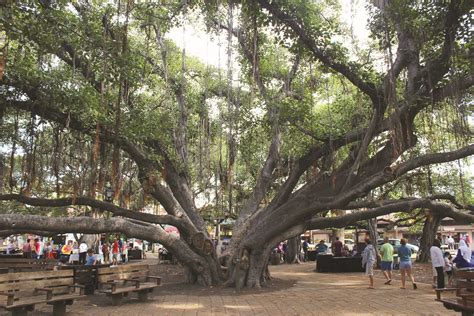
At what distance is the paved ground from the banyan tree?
1.19m

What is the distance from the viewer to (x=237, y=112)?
11.1 metres

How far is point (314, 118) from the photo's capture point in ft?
39.2

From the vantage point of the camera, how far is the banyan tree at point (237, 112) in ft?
25.7

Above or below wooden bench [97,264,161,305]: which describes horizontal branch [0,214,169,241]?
above

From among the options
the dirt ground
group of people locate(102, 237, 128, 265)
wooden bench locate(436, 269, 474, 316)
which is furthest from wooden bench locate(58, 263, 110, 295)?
group of people locate(102, 237, 128, 265)

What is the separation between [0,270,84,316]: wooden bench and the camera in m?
6.04

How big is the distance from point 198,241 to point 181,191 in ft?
7.11

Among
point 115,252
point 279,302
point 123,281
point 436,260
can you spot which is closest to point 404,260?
point 436,260

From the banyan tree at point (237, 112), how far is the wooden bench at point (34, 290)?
1420 millimetres

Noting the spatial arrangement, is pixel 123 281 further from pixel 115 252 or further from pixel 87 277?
pixel 115 252

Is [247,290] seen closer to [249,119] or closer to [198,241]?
[198,241]

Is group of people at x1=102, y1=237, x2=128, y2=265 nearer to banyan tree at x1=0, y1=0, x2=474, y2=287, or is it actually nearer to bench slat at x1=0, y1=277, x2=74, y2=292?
banyan tree at x1=0, y1=0, x2=474, y2=287

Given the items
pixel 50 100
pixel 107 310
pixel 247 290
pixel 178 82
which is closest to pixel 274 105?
pixel 178 82

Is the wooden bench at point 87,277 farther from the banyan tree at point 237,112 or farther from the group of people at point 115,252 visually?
the group of people at point 115,252
